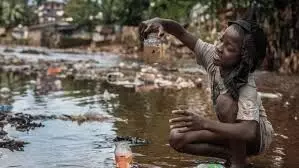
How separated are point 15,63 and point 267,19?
735 cm

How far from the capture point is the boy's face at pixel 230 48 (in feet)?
10.9

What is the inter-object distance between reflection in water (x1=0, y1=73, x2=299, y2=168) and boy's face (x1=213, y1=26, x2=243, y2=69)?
3.04 feet

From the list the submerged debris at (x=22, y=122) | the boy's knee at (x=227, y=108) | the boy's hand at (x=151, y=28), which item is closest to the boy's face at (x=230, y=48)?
the boy's knee at (x=227, y=108)

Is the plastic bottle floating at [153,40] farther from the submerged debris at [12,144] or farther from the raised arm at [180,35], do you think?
the submerged debris at [12,144]

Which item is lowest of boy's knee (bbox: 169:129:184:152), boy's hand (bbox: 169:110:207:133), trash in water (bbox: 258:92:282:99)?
trash in water (bbox: 258:92:282:99)

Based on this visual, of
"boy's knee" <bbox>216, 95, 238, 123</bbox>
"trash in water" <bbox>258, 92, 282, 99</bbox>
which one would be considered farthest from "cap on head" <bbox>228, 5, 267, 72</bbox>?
"trash in water" <bbox>258, 92, 282, 99</bbox>

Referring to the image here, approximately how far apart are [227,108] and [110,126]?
244 centimetres

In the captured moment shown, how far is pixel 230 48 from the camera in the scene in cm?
336

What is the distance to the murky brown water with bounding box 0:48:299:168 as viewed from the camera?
409 cm

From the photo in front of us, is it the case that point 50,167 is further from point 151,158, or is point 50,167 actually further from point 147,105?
point 147,105

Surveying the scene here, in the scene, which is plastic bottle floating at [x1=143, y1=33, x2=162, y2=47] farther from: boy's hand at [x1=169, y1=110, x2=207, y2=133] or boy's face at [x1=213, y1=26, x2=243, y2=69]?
boy's hand at [x1=169, y1=110, x2=207, y2=133]

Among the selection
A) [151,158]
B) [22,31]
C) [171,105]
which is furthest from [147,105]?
[22,31]

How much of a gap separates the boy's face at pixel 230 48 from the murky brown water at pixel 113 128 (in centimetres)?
92

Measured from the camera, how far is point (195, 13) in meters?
26.2
